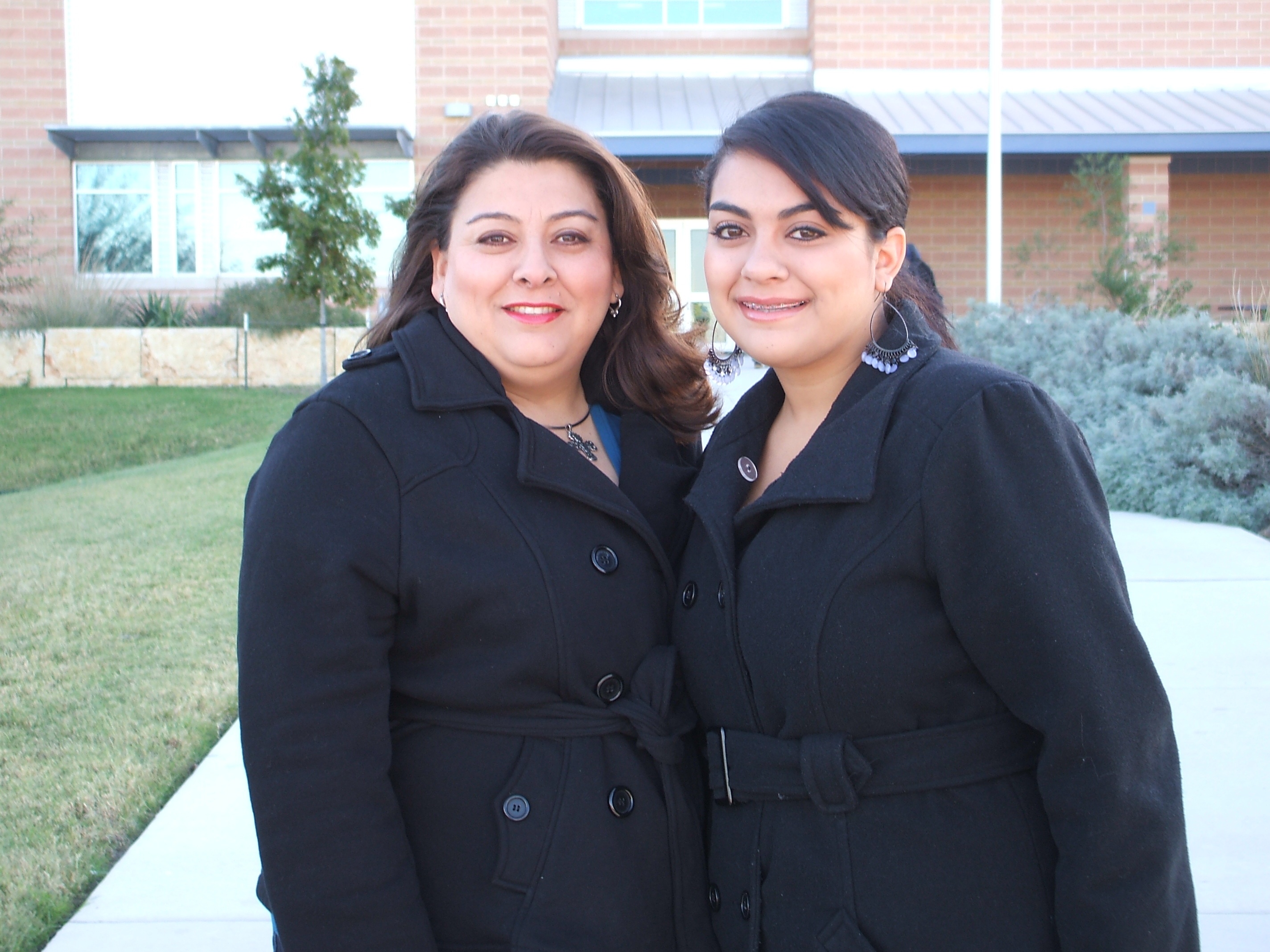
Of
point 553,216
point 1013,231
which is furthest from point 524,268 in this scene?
point 1013,231

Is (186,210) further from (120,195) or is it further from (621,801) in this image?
(621,801)

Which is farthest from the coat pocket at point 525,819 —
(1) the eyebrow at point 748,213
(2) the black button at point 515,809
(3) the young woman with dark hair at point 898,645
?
(1) the eyebrow at point 748,213

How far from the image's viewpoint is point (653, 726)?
1904mm

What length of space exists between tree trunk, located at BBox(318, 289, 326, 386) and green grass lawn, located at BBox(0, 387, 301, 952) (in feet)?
19.9

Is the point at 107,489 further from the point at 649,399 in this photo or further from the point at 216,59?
the point at 216,59

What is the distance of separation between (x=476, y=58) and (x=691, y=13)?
4.34 meters

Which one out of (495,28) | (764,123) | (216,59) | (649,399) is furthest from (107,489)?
(216,59)

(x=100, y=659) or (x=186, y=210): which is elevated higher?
(x=186, y=210)

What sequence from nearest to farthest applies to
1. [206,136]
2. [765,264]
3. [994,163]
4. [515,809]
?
[515,809] < [765,264] < [994,163] < [206,136]

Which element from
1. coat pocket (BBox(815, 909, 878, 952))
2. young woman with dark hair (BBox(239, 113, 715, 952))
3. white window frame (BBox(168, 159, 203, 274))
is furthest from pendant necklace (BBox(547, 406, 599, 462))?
white window frame (BBox(168, 159, 203, 274))

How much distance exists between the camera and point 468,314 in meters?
2.15

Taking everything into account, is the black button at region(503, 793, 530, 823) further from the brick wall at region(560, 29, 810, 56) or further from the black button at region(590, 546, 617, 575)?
the brick wall at region(560, 29, 810, 56)

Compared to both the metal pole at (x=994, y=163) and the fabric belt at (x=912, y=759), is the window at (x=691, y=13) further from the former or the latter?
the fabric belt at (x=912, y=759)

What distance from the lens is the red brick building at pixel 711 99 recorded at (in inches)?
761
